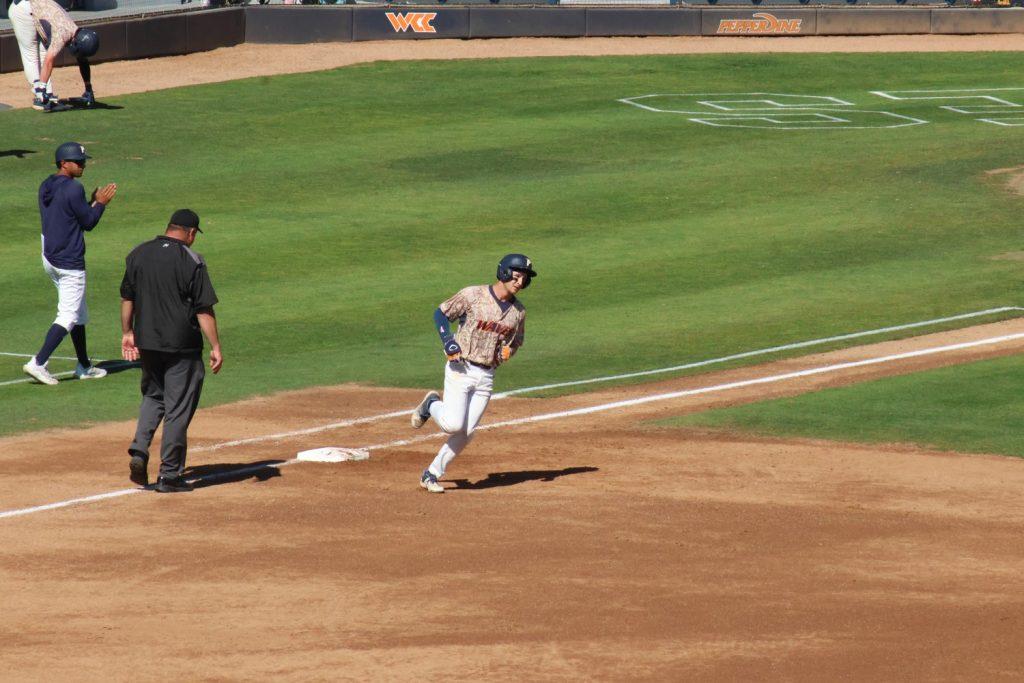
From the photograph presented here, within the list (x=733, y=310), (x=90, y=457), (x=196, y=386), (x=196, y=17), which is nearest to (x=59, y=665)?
(x=196, y=386)

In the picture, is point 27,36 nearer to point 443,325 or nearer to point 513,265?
point 443,325

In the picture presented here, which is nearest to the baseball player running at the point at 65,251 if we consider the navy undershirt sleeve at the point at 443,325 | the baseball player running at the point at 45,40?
the navy undershirt sleeve at the point at 443,325

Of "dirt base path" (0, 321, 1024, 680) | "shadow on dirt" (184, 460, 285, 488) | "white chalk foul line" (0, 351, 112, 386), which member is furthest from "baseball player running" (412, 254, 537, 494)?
"white chalk foul line" (0, 351, 112, 386)

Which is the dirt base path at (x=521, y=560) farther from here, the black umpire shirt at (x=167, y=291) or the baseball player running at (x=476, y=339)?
the black umpire shirt at (x=167, y=291)

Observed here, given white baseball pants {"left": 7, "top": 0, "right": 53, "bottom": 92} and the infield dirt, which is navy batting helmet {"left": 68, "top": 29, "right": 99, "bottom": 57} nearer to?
white baseball pants {"left": 7, "top": 0, "right": 53, "bottom": 92}

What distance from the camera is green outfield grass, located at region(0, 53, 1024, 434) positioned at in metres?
A: 18.8

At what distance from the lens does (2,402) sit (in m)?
15.8

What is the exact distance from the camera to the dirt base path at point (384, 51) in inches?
1356

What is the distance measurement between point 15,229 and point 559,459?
12919mm

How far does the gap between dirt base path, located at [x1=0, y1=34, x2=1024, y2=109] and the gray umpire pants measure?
21.0 metres

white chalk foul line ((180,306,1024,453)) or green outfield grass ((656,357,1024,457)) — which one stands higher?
green outfield grass ((656,357,1024,457))

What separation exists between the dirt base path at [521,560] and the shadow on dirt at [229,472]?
5 centimetres

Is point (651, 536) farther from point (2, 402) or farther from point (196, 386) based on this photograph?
point (2, 402)

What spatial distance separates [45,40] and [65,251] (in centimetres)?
1676
